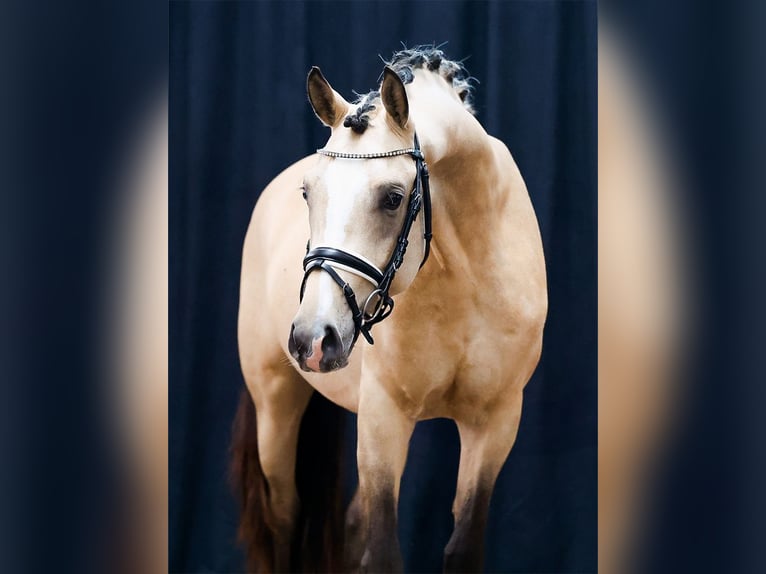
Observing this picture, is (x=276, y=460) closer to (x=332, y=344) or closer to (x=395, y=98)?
(x=332, y=344)

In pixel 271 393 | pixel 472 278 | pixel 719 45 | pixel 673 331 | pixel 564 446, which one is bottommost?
pixel 564 446

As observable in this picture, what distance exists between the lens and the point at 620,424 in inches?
91.0

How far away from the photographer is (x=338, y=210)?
1.68 m

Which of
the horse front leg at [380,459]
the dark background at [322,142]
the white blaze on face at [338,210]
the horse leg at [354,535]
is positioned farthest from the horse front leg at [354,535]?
the white blaze on face at [338,210]

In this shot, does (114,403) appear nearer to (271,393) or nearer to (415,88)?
(271,393)

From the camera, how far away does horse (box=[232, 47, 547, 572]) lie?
1.71 metres

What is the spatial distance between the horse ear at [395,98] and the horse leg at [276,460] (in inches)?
37.9

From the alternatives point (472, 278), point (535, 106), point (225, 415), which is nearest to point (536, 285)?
point (472, 278)

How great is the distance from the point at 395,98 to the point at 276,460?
47.6 inches

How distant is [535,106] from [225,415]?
126 cm

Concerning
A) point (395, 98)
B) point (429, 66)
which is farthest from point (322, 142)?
point (395, 98)

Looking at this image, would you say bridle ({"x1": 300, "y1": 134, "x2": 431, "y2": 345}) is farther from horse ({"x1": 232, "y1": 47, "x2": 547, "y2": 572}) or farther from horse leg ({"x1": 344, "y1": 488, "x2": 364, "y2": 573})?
horse leg ({"x1": 344, "y1": 488, "x2": 364, "y2": 573})

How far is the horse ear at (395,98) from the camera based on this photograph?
1715 millimetres

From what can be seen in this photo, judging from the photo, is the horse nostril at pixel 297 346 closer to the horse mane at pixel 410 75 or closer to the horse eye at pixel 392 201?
the horse eye at pixel 392 201
